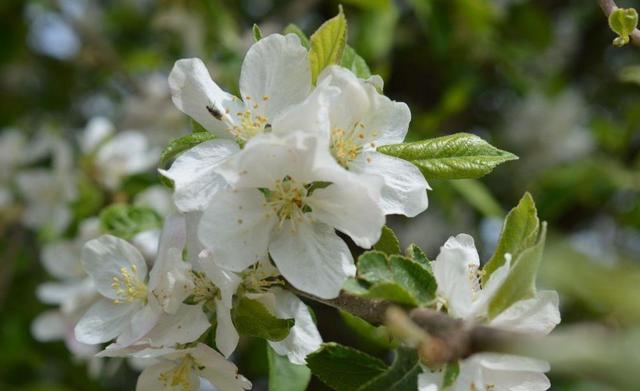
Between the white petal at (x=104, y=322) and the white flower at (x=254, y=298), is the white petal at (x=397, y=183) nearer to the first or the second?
the white flower at (x=254, y=298)

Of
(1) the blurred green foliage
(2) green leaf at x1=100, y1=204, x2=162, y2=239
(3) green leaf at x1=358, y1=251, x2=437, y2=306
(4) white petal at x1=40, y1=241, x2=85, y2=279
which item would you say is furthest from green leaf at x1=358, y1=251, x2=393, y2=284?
(1) the blurred green foliage

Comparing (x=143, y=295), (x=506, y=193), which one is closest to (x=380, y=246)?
(x=143, y=295)

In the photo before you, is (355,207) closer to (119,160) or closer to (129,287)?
(129,287)

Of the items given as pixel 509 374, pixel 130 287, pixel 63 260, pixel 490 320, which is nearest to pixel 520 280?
pixel 490 320

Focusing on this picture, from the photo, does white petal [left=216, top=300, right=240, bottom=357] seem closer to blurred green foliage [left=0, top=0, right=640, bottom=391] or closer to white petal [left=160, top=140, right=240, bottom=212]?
white petal [left=160, top=140, right=240, bottom=212]

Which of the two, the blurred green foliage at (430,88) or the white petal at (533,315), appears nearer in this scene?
the white petal at (533,315)

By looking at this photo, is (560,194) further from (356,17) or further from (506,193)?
(356,17)

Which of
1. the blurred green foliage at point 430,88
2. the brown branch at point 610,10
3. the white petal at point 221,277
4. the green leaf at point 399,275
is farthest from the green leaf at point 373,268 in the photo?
the blurred green foliage at point 430,88
